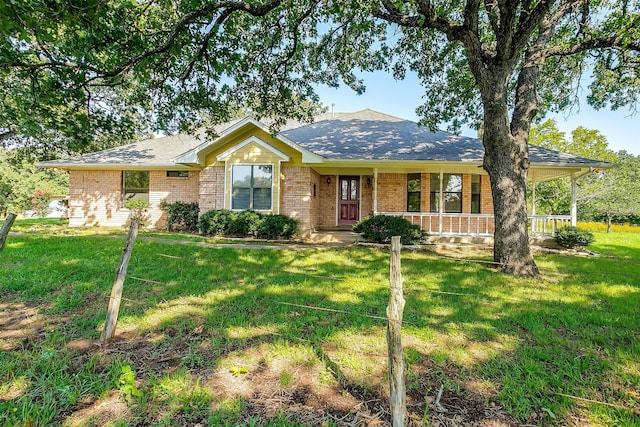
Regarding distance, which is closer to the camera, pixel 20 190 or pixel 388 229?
pixel 388 229

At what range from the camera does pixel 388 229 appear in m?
9.99

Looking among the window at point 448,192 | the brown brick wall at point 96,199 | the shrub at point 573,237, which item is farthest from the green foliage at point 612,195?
the brown brick wall at point 96,199

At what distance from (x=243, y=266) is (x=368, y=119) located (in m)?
12.0

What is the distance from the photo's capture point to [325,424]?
7.21 feet

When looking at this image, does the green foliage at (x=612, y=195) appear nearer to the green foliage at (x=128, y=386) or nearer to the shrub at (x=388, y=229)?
the shrub at (x=388, y=229)

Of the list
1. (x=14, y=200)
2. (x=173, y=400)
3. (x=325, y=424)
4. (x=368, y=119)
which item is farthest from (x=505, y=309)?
(x=14, y=200)

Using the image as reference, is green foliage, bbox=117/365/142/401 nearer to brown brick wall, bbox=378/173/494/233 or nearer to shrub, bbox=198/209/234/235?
shrub, bbox=198/209/234/235

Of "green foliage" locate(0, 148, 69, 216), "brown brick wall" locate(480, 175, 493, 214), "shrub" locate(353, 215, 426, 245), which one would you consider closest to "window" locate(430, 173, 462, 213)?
"brown brick wall" locate(480, 175, 493, 214)

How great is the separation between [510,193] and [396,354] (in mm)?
5984

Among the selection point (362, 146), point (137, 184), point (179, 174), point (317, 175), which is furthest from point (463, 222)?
point (137, 184)

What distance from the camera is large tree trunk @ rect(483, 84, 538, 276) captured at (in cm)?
659

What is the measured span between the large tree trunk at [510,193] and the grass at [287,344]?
0.62 meters

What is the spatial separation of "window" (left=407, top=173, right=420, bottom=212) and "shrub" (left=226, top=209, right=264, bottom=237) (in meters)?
6.26

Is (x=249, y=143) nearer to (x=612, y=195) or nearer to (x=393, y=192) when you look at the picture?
(x=393, y=192)
